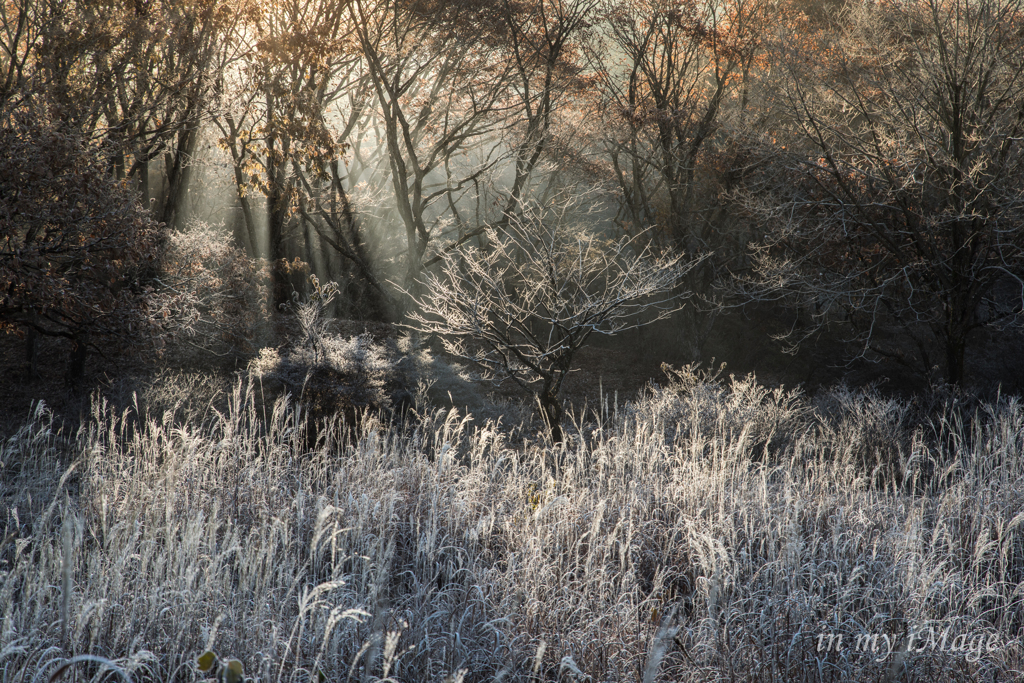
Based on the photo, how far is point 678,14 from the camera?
43.4 ft

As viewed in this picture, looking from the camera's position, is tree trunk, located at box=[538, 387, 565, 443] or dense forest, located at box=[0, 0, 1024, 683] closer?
dense forest, located at box=[0, 0, 1024, 683]

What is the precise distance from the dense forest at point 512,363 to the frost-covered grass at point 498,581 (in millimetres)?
33

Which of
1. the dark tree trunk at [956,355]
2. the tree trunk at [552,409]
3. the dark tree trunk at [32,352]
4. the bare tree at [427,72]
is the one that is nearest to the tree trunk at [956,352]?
the dark tree trunk at [956,355]

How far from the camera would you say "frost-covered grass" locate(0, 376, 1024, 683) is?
2.38 meters

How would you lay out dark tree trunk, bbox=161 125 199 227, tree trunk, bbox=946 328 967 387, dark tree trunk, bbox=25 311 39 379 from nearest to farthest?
1. tree trunk, bbox=946 328 967 387
2. dark tree trunk, bbox=25 311 39 379
3. dark tree trunk, bbox=161 125 199 227

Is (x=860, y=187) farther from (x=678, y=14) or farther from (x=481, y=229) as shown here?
(x=481, y=229)

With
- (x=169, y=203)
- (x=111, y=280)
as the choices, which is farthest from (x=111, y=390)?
(x=169, y=203)

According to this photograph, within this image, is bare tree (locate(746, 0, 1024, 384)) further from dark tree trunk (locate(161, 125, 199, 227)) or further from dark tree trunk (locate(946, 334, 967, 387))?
dark tree trunk (locate(161, 125, 199, 227))

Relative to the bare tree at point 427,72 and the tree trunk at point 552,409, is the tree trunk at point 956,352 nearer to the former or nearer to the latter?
the tree trunk at point 552,409

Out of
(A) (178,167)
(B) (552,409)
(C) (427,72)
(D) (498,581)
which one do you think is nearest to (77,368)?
(A) (178,167)

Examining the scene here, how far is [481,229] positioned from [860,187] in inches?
272

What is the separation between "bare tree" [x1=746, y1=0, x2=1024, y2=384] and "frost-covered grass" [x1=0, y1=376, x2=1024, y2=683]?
517 centimetres

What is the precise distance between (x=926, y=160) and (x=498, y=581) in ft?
28.8

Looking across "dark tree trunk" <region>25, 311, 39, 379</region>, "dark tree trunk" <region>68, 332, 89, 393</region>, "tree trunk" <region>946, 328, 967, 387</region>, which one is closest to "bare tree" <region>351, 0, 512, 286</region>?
"dark tree trunk" <region>68, 332, 89, 393</region>
